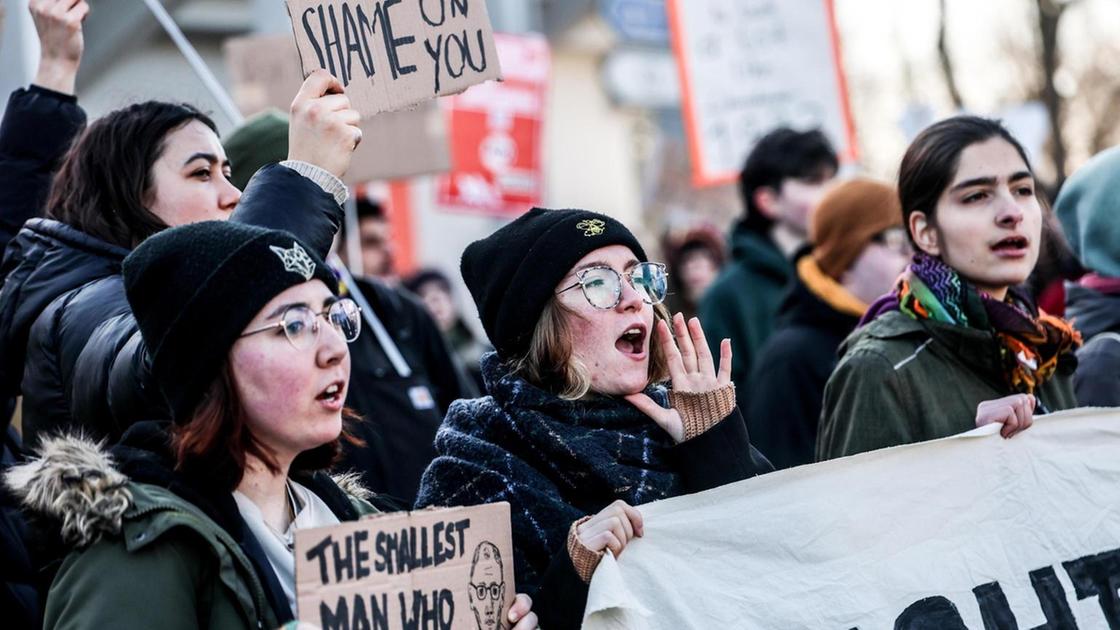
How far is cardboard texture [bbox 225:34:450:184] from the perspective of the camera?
259 inches

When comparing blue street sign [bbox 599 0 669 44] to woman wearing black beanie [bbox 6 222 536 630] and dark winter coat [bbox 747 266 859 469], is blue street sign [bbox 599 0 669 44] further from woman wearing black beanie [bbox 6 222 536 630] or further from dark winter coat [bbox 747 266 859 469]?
woman wearing black beanie [bbox 6 222 536 630]

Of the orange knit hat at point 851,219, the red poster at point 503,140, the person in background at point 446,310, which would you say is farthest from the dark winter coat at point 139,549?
the red poster at point 503,140

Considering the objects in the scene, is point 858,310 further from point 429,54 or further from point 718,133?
point 718,133

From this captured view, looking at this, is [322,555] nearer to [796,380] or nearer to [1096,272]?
[796,380]

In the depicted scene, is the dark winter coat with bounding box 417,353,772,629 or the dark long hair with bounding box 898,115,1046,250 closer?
Answer: the dark winter coat with bounding box 417,353,772,629

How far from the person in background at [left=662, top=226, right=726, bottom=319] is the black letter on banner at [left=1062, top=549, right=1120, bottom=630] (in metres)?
4.69

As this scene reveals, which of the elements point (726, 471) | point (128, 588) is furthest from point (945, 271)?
point (128, 588)

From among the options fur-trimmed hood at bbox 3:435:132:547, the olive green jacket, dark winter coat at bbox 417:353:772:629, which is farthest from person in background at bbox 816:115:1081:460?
fur-trimmed hood at bbox 3:435:132:547

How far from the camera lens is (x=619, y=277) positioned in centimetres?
336

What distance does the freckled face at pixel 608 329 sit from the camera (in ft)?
11.0

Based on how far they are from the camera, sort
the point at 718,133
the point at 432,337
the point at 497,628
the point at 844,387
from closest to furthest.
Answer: the point at 497,628
the point at 844,387
the point at 432,337
the point at 718,133

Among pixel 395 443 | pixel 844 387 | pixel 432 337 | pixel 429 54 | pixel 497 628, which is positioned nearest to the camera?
pixel 497 628

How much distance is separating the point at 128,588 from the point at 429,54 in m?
1.51

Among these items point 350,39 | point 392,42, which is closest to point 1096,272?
point 392,42
